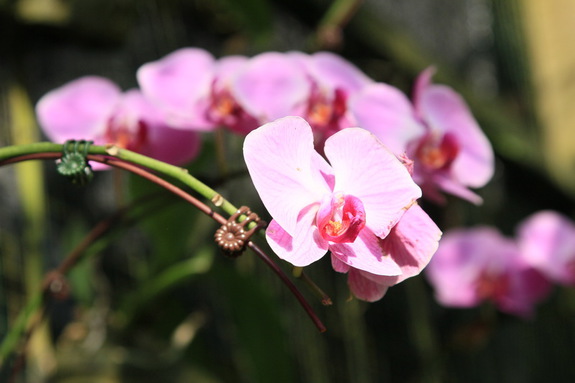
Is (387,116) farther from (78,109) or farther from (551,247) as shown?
(551,247)

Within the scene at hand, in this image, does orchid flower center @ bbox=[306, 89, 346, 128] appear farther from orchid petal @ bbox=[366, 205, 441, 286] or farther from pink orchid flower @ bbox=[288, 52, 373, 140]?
orchid petal @ bbox=[366, 205, 441, 286]

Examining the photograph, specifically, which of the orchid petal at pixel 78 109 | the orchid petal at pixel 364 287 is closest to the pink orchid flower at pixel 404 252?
the orchid petal at pixel 364 287

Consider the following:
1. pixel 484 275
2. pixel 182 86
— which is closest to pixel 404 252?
pixel 182 86

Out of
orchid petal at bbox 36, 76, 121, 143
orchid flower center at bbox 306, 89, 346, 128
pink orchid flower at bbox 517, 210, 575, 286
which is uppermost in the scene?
orchid flower center at bbox 306, 89, 346, 128

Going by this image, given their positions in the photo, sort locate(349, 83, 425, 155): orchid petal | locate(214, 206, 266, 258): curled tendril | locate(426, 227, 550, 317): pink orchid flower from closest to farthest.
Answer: locate(214, 206, 266, 258): curled tendril
locate(349, 83, 425, 155): orchid petal
locate(426, 227, 550, 317): pink orchid flower

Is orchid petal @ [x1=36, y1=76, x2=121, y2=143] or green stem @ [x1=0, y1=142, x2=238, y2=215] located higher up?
green stem @ [x1=0, y1=142, x2=238, y2=215]

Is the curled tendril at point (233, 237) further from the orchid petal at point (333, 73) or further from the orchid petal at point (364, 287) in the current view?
the orchid petal at point (333, 73)

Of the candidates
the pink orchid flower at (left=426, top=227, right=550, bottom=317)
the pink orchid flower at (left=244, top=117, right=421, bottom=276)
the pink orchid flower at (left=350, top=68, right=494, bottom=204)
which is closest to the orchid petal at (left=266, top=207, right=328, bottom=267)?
the pink orchid flower at (left=244, top=117, right=421, bottom=276)
